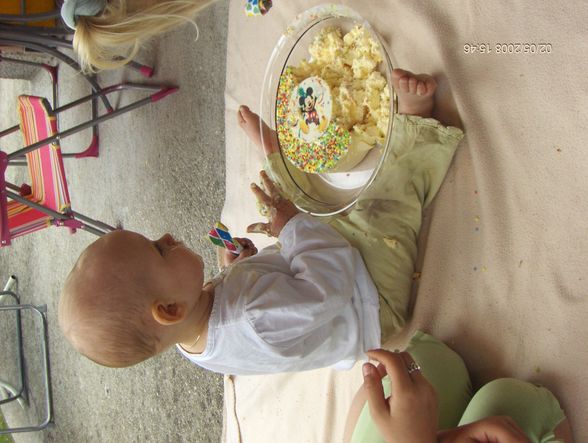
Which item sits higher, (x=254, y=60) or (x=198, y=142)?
(x=254, y=60)

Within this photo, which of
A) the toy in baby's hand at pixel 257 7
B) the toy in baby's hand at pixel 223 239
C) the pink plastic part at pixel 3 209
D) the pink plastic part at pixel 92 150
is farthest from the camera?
the pink plastic part at pixel 92 150

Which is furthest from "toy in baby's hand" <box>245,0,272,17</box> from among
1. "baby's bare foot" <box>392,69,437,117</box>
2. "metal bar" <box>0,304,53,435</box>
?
"metal bar" <box>0,304,53,435</box>

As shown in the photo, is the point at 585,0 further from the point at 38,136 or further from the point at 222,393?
the point at 38,136

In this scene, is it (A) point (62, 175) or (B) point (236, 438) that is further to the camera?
(A) point (62, 175)

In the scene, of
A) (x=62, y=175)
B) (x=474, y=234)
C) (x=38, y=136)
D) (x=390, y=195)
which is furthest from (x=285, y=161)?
(x=38, y=136)

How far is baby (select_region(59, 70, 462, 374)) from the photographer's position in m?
0.75

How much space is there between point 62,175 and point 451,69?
1.15 m

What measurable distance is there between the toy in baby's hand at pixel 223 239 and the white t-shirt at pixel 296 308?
97mm

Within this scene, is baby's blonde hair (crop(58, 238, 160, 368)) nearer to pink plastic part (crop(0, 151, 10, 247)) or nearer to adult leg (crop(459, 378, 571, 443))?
adult leg (crop(459, 378, 571, 443))

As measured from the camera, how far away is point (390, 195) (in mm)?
946

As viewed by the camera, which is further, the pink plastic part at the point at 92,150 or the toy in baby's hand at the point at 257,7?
the pink plastic part at the point at 92,150

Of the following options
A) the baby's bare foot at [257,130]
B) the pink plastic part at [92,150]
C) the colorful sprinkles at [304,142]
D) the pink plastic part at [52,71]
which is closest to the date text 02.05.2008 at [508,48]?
the colorful sprinkles at [304,142]

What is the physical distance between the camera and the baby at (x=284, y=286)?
2.46ft

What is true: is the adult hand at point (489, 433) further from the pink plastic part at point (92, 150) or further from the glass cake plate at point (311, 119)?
the pink plastic part at point (92, 150)
